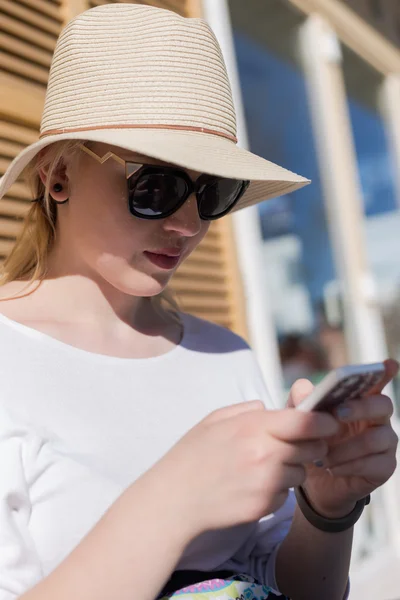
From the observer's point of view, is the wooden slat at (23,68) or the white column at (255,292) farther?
A: the white column at (255,292)

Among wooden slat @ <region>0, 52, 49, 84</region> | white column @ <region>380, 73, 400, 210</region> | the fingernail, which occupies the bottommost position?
the fingernail

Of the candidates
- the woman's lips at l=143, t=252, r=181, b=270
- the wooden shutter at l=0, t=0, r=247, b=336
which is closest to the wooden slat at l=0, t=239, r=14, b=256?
the wooden shutter at l=0, t=0, r=247, b=336

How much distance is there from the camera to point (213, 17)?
3688 mm

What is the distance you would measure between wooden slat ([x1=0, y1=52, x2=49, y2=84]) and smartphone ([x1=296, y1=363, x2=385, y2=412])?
6.08 ft

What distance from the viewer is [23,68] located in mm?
2396

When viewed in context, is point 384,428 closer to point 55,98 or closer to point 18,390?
point 18,390

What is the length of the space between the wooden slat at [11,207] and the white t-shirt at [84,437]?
92cm

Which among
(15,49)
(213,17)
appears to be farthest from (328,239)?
(15,49)

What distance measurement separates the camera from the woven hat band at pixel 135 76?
1.25m

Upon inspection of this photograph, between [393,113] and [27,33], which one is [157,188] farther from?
[393,113]

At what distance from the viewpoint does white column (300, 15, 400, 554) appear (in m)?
4.54

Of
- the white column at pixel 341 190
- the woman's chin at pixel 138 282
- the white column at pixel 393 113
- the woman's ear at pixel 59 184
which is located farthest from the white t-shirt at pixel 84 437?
the white column at pixel 393 113

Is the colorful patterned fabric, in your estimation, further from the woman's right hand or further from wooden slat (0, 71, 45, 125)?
wooden slat (0, 71, 45, 125)

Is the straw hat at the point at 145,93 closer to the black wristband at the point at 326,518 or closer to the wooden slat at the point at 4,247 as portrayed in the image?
the black wristband at the point at 326,518
